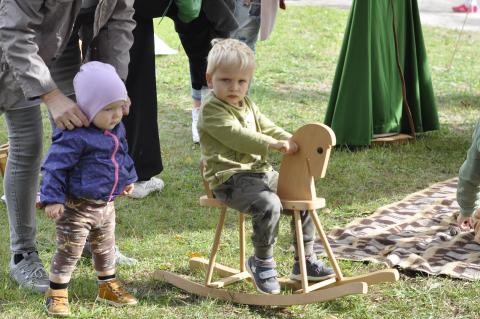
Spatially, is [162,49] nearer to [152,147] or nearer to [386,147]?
[386,147]

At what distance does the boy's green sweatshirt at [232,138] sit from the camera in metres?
3.68

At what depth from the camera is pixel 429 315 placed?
12.5 ft

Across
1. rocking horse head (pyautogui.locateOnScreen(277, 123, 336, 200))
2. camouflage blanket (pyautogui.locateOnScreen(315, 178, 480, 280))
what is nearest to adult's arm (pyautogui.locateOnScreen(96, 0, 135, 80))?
rocking horse head (pyautogui.locateOnScreen(277, 123, 336, 200))

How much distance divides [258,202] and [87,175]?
72cm

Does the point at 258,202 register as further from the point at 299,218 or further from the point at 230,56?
the point at 230,56

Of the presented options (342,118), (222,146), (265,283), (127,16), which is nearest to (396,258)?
(265,283)

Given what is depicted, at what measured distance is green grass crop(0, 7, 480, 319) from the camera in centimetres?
386

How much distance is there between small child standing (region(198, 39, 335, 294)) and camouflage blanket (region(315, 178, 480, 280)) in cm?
74

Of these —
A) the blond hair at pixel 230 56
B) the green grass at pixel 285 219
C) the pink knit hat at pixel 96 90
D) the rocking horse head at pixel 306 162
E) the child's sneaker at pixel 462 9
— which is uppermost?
the blond hair at pixel 230 56

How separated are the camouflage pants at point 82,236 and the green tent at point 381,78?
10.7 ft

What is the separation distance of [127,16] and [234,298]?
4.51 ft

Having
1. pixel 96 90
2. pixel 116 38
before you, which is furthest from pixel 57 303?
pixel 116 38

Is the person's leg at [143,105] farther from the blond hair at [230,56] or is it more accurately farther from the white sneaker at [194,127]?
the blond hair at [230,56]

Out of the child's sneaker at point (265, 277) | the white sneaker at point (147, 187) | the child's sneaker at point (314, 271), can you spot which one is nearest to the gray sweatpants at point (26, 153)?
the child's sneaker at point (265, 277)
